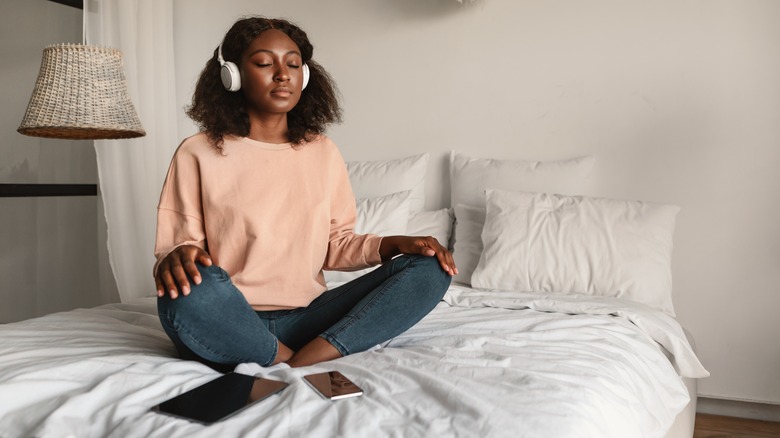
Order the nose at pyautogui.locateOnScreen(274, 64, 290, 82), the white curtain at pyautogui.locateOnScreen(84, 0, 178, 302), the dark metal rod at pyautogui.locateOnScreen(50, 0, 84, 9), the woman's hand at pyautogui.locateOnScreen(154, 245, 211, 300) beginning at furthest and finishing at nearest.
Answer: the dark metal rod at pyautogui.locateOnScreen(50, 0, 84, 9) < the white curtain at pyautogui.locateOnScreen(84, 0, 178, 302) < the nose at pyautogui.locateOnScreen(274, 64, 290, 82) < the woman's hand at pyautogui.locateOnScreen(154, 245, 211, 300)

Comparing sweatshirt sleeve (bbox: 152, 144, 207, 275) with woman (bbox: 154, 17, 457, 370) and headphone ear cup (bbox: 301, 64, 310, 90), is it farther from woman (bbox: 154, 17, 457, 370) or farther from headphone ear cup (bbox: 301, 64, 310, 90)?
headphone ear cup (bbox: 301, 64, 310, 90)

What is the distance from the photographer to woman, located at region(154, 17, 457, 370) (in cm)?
164

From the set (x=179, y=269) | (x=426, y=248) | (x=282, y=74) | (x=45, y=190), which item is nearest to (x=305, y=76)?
(x=282, y=74)

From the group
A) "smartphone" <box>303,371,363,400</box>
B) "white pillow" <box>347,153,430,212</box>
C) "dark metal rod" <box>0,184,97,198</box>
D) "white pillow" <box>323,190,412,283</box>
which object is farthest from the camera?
"dark metal rod" <box>0,184,97,198</box>

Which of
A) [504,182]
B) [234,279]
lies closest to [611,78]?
[504,182]

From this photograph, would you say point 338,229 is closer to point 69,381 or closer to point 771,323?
point 69,381

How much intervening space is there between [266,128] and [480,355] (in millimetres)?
806

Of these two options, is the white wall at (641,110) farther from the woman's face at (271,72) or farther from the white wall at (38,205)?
the white wall at (38,205)

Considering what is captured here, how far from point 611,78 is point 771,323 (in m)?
1.04

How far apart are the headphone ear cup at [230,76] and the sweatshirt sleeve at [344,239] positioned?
1.05 ft

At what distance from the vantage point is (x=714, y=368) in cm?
264

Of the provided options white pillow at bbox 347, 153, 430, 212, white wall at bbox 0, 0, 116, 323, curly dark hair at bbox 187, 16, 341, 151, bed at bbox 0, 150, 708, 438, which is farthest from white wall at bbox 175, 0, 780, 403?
white wall at bbox 0, 0, 116, 323

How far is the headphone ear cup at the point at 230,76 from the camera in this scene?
179cm

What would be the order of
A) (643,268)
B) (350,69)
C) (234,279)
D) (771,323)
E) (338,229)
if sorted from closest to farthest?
(234,279) < (338,229) < (643,268) < (771,323) < (350,69)
